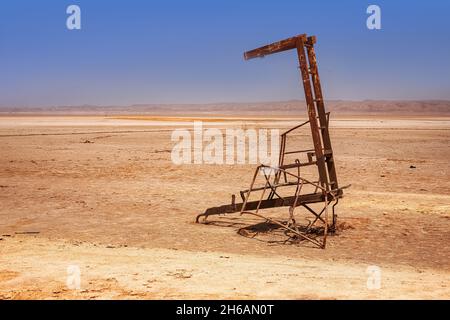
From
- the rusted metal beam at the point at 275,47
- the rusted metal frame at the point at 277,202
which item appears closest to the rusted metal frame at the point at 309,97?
the rusted metal beam at the point at 275,47

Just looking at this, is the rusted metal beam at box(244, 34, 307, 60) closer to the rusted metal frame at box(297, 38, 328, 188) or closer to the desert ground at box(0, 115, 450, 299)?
the rusted metal frame at box(297, 38, 328, 188)

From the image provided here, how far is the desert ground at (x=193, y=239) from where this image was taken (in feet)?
18.8

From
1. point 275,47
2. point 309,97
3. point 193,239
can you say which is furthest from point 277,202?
point 275,47

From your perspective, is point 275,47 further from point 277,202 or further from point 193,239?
point 193,239

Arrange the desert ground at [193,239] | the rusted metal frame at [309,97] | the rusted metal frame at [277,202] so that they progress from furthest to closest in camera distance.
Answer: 1. the rusted metal frame at [277,202]
2. the rusted metal frame at [309,97]
3. the desert ground at [193,239]

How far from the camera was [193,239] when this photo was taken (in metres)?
8.84

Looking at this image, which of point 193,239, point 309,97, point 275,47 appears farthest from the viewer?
point 193,239

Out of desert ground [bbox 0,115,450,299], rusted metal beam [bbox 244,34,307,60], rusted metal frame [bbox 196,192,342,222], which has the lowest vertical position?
desert ground [bbox 0,115,450,299]

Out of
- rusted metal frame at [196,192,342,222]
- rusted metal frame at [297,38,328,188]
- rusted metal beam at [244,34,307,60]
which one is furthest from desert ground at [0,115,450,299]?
rusted metal beam at [244,34,307,60]

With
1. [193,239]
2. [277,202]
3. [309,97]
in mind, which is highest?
[309,97]

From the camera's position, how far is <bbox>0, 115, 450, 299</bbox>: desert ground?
5727mm

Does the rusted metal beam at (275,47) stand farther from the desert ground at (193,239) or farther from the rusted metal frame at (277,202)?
the desert ground at (193,239)
